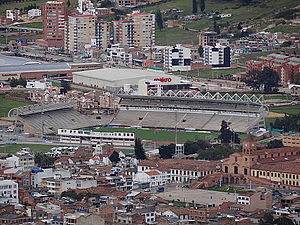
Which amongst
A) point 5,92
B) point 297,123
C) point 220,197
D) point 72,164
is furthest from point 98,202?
point 5,92

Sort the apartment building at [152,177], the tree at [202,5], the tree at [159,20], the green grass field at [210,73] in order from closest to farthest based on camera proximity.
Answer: the apartment building at [152,177]
the green grass field at [210,73]
the tree at [159,20]
the tree at [202,5]

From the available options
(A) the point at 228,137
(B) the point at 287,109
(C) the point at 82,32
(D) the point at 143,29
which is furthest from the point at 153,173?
(C) the point at 82,32

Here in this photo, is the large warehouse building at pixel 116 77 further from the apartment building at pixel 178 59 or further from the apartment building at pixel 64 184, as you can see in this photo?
the apartment building at pixel 64 184

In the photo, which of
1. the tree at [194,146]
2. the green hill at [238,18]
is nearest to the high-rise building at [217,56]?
the green hill at [238,18]

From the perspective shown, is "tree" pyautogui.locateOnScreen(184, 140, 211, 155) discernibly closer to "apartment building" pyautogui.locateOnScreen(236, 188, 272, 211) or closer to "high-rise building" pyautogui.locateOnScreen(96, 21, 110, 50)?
"apartment building" pyautogui.locateOnScreen(236, 188, 272, 211)

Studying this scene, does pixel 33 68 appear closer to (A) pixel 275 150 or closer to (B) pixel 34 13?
(B) pixel 34 13

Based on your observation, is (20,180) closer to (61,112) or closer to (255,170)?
(255,170)

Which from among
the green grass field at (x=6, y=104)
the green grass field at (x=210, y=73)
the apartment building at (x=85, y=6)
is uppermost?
the apartment building at (x=85, y=6)
